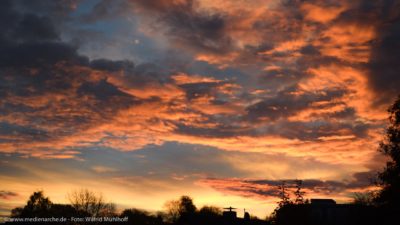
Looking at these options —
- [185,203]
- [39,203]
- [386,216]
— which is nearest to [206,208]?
[185,203]

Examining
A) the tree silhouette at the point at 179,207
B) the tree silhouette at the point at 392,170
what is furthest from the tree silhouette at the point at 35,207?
the tree silhouette at the point at 392,170

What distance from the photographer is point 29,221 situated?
3659 inches

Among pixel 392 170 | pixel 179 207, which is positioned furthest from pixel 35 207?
pixel 392 170

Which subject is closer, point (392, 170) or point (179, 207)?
point (392, 170)

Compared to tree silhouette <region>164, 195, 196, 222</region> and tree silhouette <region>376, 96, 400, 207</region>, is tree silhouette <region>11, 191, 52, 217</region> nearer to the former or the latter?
tree silhouette <region>164, 195, 196, 222</region>

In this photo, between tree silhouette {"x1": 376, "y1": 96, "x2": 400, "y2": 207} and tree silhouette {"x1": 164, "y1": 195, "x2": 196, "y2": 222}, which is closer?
tree silhouette {"x1": 376, "y1": 96, "x2": 400, "y2": 207}

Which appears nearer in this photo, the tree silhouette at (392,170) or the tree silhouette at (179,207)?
the tree silhouette at (392,170)

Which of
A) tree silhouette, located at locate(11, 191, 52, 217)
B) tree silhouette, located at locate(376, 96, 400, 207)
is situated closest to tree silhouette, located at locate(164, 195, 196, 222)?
tree silhouette, located at locate(11, 191, 52, 217)

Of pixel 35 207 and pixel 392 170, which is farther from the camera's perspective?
pixel 35 207

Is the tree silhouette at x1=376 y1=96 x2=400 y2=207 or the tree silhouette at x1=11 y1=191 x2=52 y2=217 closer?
the tree silhouette at x1=376 y1=96 x2=400 y2=207

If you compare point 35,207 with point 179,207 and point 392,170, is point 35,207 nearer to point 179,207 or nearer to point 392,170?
point 179,207

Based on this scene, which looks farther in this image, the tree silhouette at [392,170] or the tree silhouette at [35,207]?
the tree silhouette at [35,207]

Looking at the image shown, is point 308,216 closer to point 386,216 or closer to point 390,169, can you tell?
point 386,216

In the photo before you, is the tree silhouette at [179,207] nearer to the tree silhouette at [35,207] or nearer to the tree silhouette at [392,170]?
the tree silhouette at [35,207]
